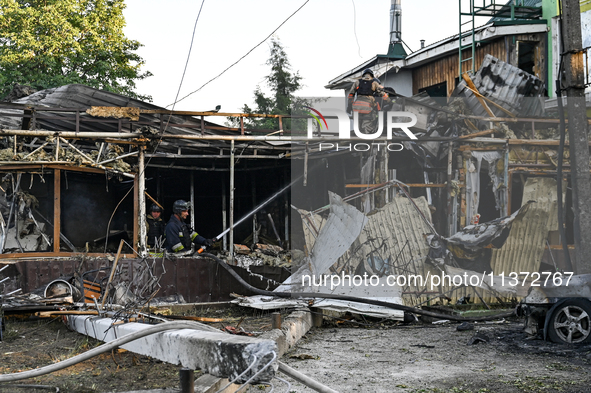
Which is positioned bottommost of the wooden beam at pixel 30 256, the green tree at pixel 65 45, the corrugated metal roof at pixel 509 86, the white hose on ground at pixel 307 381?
the white hose on ground at pixel 307 381

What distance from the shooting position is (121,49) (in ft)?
86.4

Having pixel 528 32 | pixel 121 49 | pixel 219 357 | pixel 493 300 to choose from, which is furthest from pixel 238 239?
pixel 121 49

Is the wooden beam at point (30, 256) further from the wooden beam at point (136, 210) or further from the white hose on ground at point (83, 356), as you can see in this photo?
the white hose on ground at point (83, 356)

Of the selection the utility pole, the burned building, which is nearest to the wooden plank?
the burned building

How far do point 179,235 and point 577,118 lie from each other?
7.81m

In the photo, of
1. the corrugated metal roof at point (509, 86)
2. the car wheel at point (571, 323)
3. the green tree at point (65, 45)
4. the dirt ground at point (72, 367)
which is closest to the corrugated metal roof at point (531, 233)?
the corrugated metal roof at point (509, 86)

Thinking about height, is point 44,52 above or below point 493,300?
above

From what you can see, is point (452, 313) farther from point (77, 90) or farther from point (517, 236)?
point (77, 90)

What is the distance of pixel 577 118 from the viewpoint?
806cm

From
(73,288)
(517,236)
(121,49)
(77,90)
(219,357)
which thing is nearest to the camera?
(219,357)

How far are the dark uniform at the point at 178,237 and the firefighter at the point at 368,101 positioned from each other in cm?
436

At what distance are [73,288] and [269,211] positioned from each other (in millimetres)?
7083

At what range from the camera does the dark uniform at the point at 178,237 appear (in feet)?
39.2

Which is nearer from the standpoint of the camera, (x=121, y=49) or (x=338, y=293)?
(x=338, y=293)
